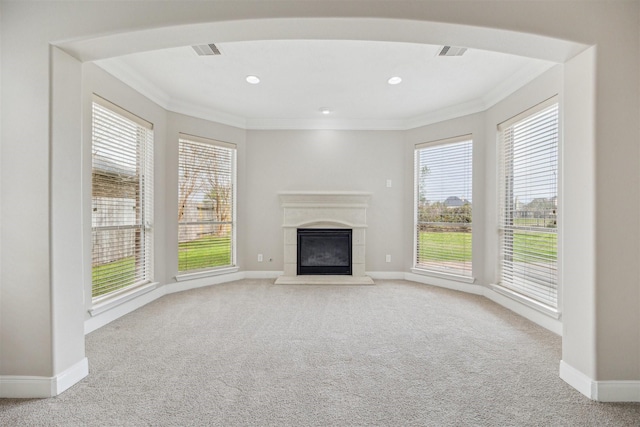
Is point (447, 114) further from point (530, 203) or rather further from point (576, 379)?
point (576, 379)

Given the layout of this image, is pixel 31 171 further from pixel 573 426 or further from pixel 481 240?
pixel 481 240

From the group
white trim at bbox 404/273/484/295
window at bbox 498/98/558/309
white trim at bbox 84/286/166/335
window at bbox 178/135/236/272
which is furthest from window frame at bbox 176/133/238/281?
window at bbox 498/98/558/309

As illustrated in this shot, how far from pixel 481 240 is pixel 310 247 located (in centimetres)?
258

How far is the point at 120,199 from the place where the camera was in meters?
3.36

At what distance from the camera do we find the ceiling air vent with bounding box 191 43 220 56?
2788mm

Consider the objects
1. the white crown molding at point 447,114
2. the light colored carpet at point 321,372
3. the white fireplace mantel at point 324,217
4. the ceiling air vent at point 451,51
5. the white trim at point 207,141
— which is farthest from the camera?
the white fireplace mantel at point 324,217

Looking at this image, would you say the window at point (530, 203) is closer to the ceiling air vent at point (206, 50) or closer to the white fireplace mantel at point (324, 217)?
the white fireplace mantel at point (324, 217)

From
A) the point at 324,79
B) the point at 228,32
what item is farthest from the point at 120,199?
the point at 324,79

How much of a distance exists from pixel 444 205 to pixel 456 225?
1.16 ft

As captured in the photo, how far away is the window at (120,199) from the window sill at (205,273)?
0.49 m

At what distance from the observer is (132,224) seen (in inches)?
139

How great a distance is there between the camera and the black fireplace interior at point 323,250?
5074 millimetres

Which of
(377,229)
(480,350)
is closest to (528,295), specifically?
(480,350)

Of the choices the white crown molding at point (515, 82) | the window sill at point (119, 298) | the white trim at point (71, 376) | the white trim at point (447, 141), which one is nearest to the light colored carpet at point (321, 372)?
the white trim at point (71, 376)
